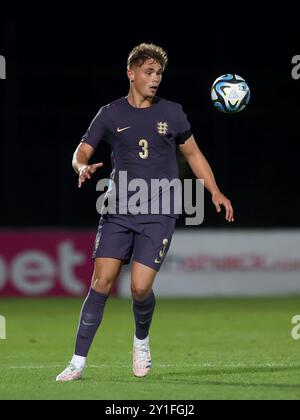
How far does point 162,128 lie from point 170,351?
2.99m

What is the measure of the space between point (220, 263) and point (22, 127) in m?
5.50

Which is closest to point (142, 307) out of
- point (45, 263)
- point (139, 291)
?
point (139, 291)

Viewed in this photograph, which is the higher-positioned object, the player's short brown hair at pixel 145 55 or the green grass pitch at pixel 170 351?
the player's short brown hair at pixel 145 55

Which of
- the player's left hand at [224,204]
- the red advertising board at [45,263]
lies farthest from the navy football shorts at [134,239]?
the red advertising board at [45,263]

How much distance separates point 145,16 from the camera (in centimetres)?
2911

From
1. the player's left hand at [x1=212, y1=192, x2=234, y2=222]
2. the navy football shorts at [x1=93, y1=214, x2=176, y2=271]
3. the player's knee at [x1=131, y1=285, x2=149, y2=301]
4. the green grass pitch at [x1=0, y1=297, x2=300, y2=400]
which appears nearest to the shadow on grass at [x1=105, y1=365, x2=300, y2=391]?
the green grass pitch at [x1=0, y1=297, x2=300, y2=400]

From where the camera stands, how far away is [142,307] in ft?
26.4

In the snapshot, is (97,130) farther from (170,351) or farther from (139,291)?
(170,351)

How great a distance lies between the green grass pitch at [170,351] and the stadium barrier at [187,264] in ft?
1.76

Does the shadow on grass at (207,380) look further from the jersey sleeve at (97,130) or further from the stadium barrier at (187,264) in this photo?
the stadium barrier at (187,264)

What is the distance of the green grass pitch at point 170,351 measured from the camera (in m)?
7.25

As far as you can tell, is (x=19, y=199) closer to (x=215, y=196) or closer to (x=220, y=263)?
(x=220, y=263)

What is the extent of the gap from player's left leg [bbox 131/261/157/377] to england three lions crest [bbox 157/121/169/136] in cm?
98
